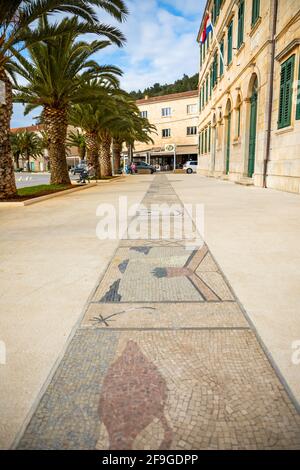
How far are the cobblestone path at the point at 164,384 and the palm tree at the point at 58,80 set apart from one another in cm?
1280

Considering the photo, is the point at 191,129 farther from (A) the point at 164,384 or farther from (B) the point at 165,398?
(B) the point at 165,398

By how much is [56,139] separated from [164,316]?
48.2 ft

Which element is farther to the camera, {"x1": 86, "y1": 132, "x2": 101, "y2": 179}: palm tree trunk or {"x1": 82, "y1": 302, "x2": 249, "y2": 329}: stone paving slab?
{"x1": 86, "y1": 132, "x2": 101, "y2": 179}: palm tree trunk

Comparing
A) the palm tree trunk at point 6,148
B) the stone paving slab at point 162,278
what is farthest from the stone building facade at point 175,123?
the stone paving slab at point 162,278

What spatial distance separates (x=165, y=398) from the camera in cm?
159

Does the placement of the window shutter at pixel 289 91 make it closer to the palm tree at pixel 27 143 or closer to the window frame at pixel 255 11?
the window frame at pixel 255 11

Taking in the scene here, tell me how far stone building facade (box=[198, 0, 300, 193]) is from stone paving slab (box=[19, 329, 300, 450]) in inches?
385

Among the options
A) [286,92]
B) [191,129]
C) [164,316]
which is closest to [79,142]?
[191,129]

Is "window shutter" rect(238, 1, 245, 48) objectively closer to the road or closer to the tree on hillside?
the road

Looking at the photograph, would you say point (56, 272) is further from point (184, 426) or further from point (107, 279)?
point (184, 426)

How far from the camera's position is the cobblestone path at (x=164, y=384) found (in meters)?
1.38

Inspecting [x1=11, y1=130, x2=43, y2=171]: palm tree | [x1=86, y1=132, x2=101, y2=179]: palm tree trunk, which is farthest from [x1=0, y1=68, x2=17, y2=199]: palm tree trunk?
[x1=11, y1=130, x2=43, y2=171]: palm tree

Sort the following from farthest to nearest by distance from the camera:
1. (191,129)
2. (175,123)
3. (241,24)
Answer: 1. (175,123)
2. (191,129)
3. (241,24)

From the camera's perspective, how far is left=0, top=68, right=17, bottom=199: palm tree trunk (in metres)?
9.95
